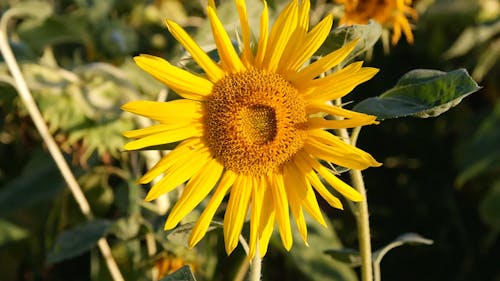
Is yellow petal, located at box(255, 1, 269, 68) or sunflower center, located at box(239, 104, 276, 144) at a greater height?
yellow petal, located at box(255, 1, 269, 68)

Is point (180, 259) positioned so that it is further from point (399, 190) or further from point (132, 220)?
point (399, 190)

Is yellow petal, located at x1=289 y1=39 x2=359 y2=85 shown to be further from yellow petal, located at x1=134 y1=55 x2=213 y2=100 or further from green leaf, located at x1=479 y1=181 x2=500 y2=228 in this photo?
green leaf, located at x1=479 y1=181 x2=500 y2=228

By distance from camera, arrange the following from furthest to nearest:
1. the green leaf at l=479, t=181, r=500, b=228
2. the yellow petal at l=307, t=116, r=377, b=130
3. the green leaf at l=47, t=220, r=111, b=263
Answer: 1. the green leaf at l=479, t=181, r=500, b=228
2. the green leaf at l=47, t=220, r=111, b=263
3. the yellow petal at l=307, t=116, r=377, b=130

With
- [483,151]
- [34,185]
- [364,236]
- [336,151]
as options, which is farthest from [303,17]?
[34,185]

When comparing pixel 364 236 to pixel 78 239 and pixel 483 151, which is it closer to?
pixel 78 239

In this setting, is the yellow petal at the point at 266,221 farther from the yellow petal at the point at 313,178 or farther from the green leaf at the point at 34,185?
the green leaf at the point at 34,185

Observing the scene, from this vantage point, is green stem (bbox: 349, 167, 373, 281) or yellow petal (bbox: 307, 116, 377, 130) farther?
green stem (bbox: 349, 167, 373, 281)

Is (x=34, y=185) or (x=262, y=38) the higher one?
(x=262, y=38)

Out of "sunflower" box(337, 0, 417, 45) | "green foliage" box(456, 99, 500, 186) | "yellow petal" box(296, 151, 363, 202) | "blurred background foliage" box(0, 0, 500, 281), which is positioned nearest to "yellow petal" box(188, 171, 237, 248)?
"yellow petal" box(296, 151, 363, 202)
